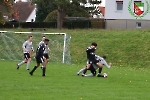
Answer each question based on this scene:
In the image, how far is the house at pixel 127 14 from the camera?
65812mm

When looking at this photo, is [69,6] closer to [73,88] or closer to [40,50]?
[40,50]

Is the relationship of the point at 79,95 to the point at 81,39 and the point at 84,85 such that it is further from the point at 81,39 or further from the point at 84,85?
the point at 81,39

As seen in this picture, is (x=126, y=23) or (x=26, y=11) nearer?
(x=126, y=23)

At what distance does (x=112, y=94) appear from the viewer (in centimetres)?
1664

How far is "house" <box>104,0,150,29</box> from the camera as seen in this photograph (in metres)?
65.8

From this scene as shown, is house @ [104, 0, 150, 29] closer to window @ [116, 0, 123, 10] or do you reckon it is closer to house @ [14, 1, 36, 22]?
window @ [116, 0, 123, 10]

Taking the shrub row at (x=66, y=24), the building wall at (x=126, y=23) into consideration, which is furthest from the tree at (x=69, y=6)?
the building wall at (x=126, y=23)

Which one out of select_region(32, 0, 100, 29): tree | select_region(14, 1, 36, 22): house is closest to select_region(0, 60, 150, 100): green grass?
select_region(32, 0, 100, 29): tree

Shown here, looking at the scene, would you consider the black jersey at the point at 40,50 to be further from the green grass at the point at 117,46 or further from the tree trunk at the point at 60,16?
the tree trunk at the point at 60,16

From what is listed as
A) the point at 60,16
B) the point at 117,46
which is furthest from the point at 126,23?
the point at 117,46

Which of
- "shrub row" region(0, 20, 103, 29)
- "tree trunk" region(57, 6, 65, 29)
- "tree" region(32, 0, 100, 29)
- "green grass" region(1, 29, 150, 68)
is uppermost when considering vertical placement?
"tree" region(32, 0, 100, 29)

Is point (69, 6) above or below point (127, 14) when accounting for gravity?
above

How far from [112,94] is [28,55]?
→ 11.7 metres

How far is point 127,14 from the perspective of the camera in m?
67.2
